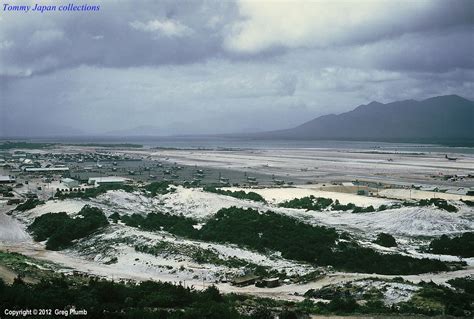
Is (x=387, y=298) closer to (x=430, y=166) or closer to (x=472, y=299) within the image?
(x=472, y=299)

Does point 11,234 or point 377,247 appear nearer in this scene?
point 377,247

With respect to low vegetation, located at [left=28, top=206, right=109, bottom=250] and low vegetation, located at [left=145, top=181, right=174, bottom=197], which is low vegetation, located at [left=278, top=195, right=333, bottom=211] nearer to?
low vegetation, located at [left=145, top=181, right=174, bottom=197]

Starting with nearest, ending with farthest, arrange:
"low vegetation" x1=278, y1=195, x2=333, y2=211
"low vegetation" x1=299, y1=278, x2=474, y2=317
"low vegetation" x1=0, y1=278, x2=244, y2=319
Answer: "low vegetation" x1=0, y1=278, x2=244, y2=319, "low vegetation" x1=299, y1=278, x2=474, y2=317, "low vegetation" x1=278, y1=195, x2=333, y2=211

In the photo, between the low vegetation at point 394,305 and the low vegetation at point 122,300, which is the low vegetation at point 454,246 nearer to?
the low vegetation at point 394,305

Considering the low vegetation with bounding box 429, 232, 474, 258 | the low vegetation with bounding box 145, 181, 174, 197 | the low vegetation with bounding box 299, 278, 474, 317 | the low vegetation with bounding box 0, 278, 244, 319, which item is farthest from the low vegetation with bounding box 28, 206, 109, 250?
the low vegetation with bounding box 429, 232, 474, 258

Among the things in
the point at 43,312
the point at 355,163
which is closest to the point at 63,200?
the point at 43,312

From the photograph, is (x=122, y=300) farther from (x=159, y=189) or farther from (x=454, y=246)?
(x=159, y=189)

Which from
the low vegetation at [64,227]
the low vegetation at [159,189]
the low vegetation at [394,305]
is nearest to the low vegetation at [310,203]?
the low vegetation at [159,189]
